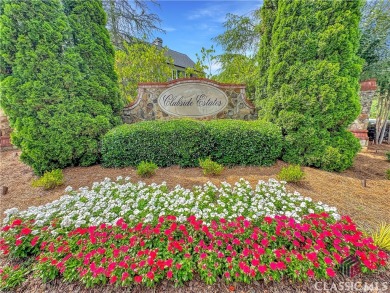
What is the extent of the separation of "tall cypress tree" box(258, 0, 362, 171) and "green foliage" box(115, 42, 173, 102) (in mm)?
4327

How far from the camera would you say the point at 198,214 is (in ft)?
6.68

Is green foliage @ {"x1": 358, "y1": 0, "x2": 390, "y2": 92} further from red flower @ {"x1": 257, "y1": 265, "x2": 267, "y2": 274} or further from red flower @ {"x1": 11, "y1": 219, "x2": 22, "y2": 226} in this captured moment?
red flower @ {"x1": 11, "y1": 219, "x2": 22, "y2": 226}

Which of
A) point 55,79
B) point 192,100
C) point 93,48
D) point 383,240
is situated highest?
point 93,48

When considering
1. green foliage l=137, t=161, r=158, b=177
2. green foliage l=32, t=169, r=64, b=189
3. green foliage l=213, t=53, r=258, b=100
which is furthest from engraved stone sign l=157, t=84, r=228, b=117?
green foliage l=32, t=169, r=64, b=189

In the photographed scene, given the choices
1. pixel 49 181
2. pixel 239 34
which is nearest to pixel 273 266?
pixel 49 181

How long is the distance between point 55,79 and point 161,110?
2381 mm

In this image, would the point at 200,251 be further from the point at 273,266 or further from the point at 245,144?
the point at 245,144

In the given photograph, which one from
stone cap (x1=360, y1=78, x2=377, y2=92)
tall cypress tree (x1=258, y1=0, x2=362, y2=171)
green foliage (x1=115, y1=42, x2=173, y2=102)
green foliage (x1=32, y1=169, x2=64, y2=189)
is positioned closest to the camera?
green foliage (x1=32, y1=169, x2=64, y2=189)

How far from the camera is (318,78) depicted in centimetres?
363

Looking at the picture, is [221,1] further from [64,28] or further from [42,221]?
[42,221]

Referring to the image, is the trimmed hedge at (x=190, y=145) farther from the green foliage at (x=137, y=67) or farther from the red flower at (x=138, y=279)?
the green foliage at (x=137, y=67)

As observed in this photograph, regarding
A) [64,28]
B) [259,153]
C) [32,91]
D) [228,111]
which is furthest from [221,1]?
[32,91]

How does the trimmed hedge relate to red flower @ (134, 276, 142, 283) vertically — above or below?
above

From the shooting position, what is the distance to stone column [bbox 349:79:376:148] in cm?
553
